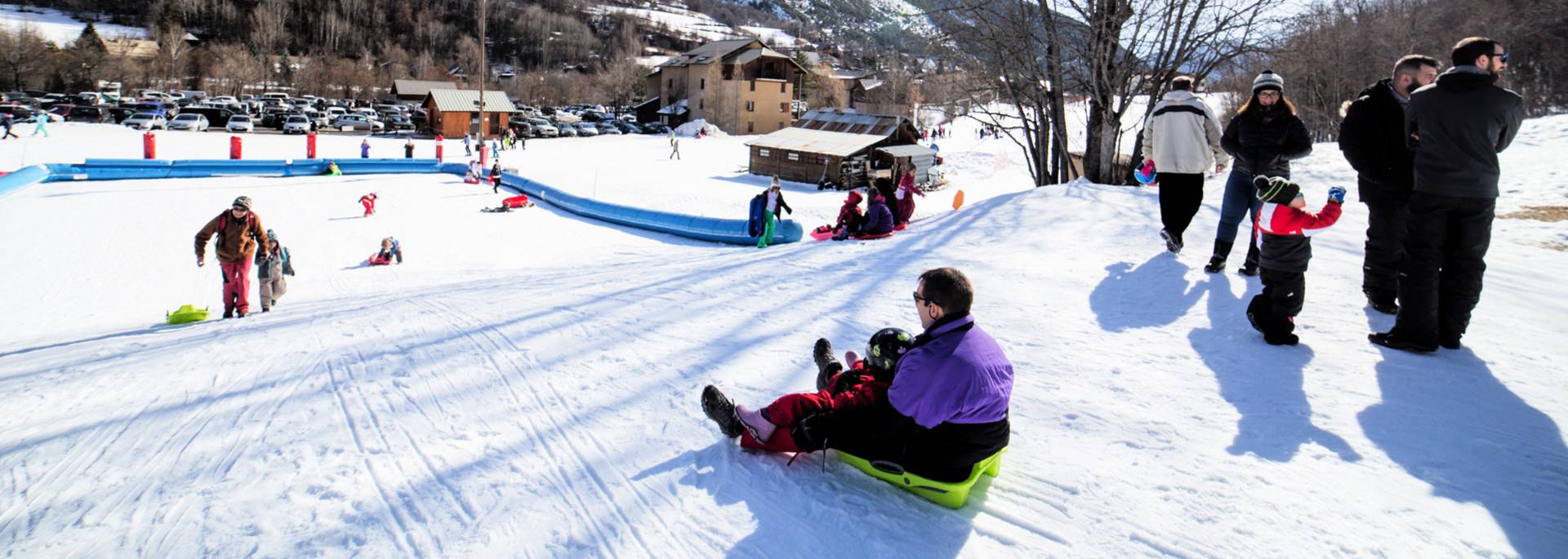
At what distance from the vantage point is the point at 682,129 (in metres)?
62.8

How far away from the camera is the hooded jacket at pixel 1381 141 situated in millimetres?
5285

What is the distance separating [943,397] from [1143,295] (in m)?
4.18

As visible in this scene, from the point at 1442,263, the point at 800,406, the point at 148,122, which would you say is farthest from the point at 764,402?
the point at 148,122

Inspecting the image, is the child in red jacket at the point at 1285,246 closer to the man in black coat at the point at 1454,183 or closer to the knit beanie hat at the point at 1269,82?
the man in black coat at the point at 1454,183

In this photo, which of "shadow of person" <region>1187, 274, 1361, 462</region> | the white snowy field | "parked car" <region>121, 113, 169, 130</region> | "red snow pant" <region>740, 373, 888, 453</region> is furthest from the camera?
"parked car" <region>121, 113, 169, 130</region>

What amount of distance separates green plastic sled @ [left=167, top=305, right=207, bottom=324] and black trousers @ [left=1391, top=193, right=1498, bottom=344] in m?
10.8

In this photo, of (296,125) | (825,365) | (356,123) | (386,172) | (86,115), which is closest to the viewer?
(825,365)

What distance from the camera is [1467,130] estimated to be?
4543 mm

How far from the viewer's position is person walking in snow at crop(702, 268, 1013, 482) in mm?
3209

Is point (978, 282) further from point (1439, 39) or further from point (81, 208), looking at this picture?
point (1439, 39)

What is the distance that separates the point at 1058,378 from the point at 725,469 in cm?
225

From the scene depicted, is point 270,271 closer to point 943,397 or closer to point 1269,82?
point 943,397

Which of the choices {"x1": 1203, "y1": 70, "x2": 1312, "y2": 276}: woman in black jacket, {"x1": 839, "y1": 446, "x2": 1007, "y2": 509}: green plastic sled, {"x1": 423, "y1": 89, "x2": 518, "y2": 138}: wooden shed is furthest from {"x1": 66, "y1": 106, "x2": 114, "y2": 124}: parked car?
{"x1": 839, "y1": 446, "x2": 1007, "y2": 509}: green plastic sled

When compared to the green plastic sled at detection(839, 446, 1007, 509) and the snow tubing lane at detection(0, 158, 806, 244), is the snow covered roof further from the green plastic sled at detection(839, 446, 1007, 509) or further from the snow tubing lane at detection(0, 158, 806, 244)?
the green plastic sled at detection(839, 446, 1007, 509)
